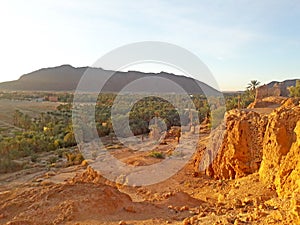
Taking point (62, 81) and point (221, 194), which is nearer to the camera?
point (221, 194)

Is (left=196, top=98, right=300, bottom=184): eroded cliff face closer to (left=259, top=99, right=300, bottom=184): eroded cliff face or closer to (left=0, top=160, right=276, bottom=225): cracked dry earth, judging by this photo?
(left=259, top=99, right=300, bottom=184): eroded cliff face

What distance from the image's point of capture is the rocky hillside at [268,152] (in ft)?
24.0

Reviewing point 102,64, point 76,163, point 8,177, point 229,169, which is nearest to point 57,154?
point 76,163

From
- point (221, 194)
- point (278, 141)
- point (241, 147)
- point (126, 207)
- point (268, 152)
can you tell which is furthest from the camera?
point (241, 147)

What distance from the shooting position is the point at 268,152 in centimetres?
925

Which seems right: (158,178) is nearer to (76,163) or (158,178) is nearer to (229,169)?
(229,169)

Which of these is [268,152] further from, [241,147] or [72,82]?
[72,82]

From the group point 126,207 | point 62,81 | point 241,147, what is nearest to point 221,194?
point 241,147

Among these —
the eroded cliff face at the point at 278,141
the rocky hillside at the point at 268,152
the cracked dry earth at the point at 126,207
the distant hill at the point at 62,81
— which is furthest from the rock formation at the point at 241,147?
the distant hill at the point at 62,81

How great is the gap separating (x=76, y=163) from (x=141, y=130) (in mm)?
11469

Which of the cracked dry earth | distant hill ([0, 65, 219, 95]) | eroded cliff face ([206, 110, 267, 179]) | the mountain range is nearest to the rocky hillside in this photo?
eroded cliff face ([206, 110, 267, 179])

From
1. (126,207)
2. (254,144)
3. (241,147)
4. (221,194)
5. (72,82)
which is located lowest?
(221,194)

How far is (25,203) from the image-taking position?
320 inches

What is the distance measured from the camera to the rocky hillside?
7316mm
